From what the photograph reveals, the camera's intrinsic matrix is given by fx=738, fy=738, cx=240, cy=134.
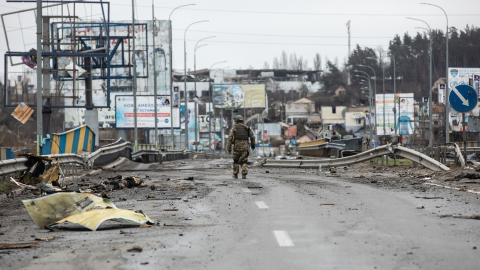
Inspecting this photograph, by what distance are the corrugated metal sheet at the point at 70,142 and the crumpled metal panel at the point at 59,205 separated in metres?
12.2

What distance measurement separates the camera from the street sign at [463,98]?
17.8 m

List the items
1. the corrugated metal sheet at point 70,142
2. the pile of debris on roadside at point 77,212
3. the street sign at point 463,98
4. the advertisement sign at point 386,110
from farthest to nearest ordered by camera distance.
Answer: the advertisement sign at point 386,110, the corrugated metal sheet at point 70,142, the street sign at point 463,98, the pile of debris on roadside at point 77,212

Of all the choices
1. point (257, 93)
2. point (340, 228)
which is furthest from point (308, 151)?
point (257, 93)

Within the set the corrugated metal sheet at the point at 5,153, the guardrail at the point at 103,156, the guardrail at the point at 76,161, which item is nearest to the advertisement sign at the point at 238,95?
the guardrail at the point at 76,161

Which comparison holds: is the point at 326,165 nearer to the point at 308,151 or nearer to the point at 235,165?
the point at 235,165

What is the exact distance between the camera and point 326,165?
25906 millimetres

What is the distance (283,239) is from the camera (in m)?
7.26

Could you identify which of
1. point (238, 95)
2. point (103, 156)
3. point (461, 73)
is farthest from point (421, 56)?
point (103, 156)

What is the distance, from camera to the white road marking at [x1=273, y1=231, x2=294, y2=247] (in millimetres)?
6938

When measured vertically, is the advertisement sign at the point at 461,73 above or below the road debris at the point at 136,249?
above

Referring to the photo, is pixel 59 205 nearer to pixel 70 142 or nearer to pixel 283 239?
pixel 283 239

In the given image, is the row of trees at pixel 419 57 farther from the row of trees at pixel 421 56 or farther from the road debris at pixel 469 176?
the road debris at pixel 469 176

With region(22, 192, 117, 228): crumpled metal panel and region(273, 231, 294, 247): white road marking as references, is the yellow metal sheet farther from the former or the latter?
region(273, 231, 294, 247): white road marking

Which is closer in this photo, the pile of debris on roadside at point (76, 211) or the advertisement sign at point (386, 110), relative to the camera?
the pile of debris on roadside at point (76, 211)
